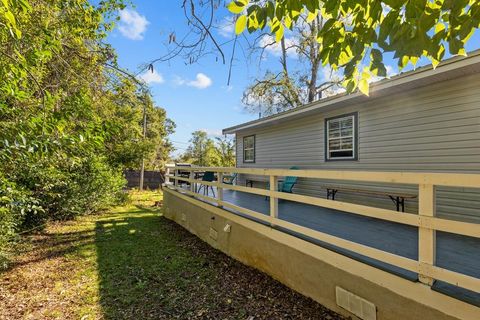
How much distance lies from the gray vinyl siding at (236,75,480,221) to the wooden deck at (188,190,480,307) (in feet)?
3.03

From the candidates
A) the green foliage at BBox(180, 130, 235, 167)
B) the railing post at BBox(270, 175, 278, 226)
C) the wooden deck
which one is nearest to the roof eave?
the wooden deck

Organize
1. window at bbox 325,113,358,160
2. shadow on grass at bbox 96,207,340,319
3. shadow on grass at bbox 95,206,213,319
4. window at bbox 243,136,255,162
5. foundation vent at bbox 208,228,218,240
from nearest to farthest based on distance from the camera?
shadow on grass at bbox 96,207,340,319 → shadow on grass at bbox 95,206,213,319 → foundation vent at bbox 208,228,218,240 → window at bbox 325,113,358,160 → window at bbox 243,136,255,162

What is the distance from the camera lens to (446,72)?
14.3 ft

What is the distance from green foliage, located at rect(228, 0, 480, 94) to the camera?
1.65 metres

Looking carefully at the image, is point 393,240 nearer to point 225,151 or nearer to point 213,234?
point 213,234

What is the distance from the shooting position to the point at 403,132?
5.38 metres

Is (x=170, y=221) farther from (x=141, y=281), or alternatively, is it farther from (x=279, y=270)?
(x=279, y=270)

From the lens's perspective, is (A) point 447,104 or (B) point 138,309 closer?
(B) point 138,309

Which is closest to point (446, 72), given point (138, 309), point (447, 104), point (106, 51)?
point (447, 104)

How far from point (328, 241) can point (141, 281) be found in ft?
9.31

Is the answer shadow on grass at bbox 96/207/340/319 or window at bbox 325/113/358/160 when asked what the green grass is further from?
Answer: window at bbox 325/113/358/160

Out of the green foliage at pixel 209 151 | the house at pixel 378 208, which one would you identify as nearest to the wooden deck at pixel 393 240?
the house at pixel 378 208

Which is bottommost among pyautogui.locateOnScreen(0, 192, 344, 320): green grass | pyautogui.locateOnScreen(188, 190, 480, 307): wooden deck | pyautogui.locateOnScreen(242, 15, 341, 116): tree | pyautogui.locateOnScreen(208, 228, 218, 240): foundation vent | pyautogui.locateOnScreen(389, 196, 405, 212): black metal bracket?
pyautogui.locateOnScreen(0, 192, 344, 320): green grass

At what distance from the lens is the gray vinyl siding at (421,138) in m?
4.45
